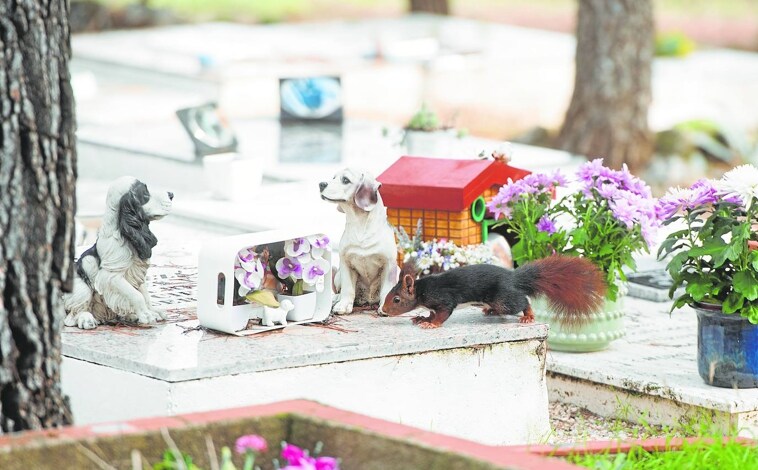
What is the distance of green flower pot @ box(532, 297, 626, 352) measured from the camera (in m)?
5.55

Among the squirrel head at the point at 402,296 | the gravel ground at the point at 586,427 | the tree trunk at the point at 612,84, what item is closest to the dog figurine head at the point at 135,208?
the squirrel head at the point at 402,296

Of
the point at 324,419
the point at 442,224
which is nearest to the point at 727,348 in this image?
the point at 442,224

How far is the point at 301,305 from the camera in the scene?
4.68m

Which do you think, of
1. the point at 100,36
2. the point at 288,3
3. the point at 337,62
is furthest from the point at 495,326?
the point at 288,3

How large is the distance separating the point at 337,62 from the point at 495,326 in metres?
8.77

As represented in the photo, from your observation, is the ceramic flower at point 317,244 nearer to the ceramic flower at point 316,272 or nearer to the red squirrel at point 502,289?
the ceramic flower at point 316,272

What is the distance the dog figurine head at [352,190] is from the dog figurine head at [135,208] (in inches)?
23.7

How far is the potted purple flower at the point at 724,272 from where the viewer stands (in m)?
4.80

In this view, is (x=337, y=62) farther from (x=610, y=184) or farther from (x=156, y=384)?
(x=156, y=384)

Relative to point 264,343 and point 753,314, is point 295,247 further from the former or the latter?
point 753,314

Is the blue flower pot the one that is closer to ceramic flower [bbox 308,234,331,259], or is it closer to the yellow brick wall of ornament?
the yellow brick wall of ornament

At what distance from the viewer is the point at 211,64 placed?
476 inches

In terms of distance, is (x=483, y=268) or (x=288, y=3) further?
(x=288, y=3)

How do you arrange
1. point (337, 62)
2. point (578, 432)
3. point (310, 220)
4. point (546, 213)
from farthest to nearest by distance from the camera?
point (337, 62) → point (310, 220) → point (546, 213) → point (578, 432)
